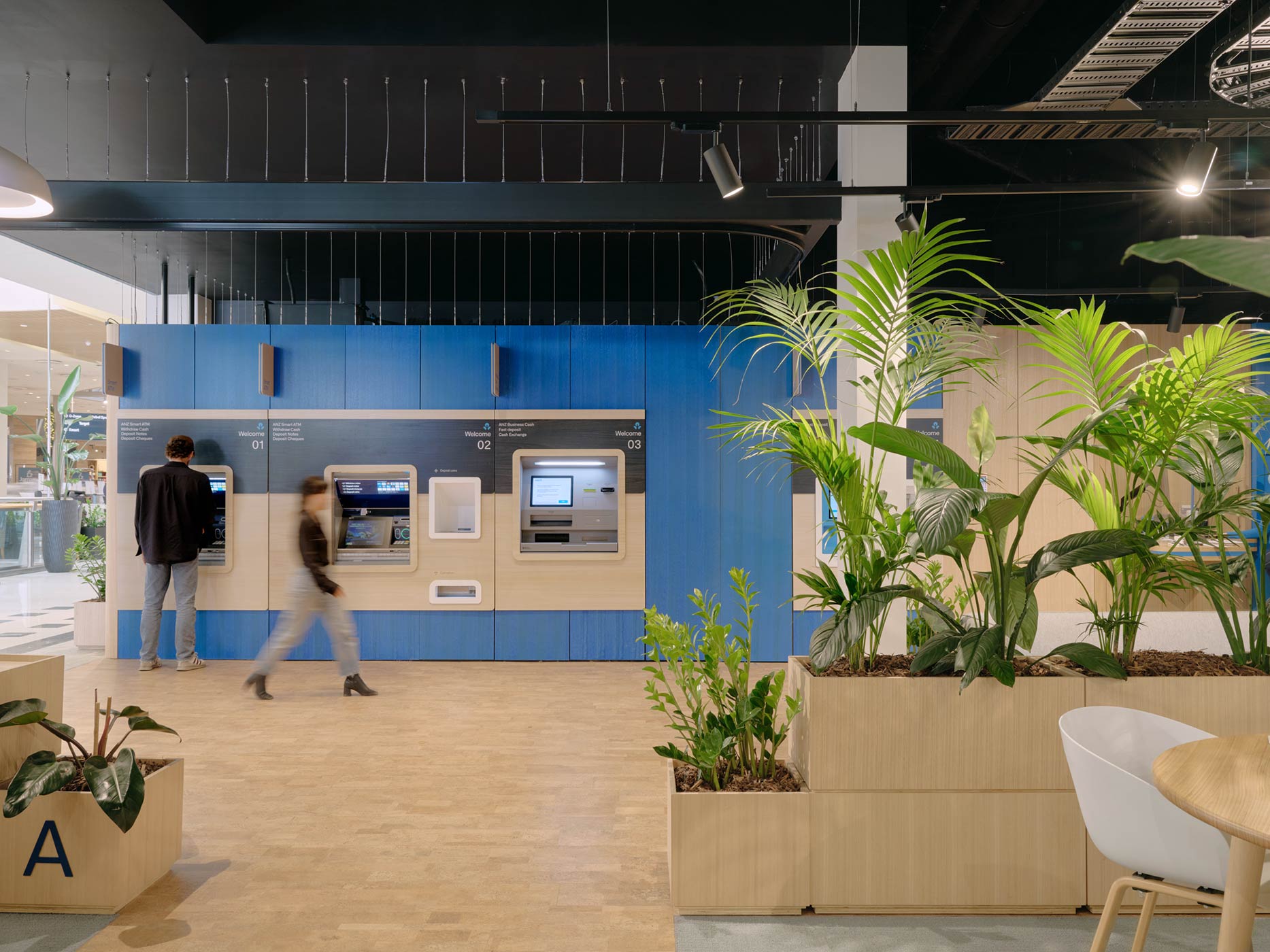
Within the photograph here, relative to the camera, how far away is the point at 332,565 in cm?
657

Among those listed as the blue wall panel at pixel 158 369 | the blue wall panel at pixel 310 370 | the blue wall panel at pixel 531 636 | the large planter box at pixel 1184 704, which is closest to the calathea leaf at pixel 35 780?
the large planter box at pixel 1184 704

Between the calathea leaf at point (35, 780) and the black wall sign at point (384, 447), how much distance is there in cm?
414

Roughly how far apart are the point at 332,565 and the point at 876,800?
5.01 m

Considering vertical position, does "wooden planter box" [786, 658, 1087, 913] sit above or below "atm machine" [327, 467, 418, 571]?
below

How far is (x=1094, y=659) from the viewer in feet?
8.91

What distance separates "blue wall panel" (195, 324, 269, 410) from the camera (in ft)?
21.8

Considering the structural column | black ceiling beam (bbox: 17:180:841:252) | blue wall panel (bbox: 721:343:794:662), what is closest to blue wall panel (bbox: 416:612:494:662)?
blue wall panel (bbox: 721:343:794:662)

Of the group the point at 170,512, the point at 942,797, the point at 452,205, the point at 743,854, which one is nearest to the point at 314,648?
the point at 170,512

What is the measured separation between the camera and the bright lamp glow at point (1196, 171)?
157 inches

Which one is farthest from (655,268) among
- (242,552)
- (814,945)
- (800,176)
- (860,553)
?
(814,945)

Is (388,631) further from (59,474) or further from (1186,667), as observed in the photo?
(1186,667)

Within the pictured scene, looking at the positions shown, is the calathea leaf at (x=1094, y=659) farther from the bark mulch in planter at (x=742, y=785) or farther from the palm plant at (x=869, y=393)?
the bark mulch in planter at (x=742, y=785)

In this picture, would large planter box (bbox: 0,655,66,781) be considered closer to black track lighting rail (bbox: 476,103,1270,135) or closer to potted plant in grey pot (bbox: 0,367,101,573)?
black track lighting rail (bbox: 476,103,1270,135)

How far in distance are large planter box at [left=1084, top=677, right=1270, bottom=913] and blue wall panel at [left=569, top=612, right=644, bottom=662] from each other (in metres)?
4.23
